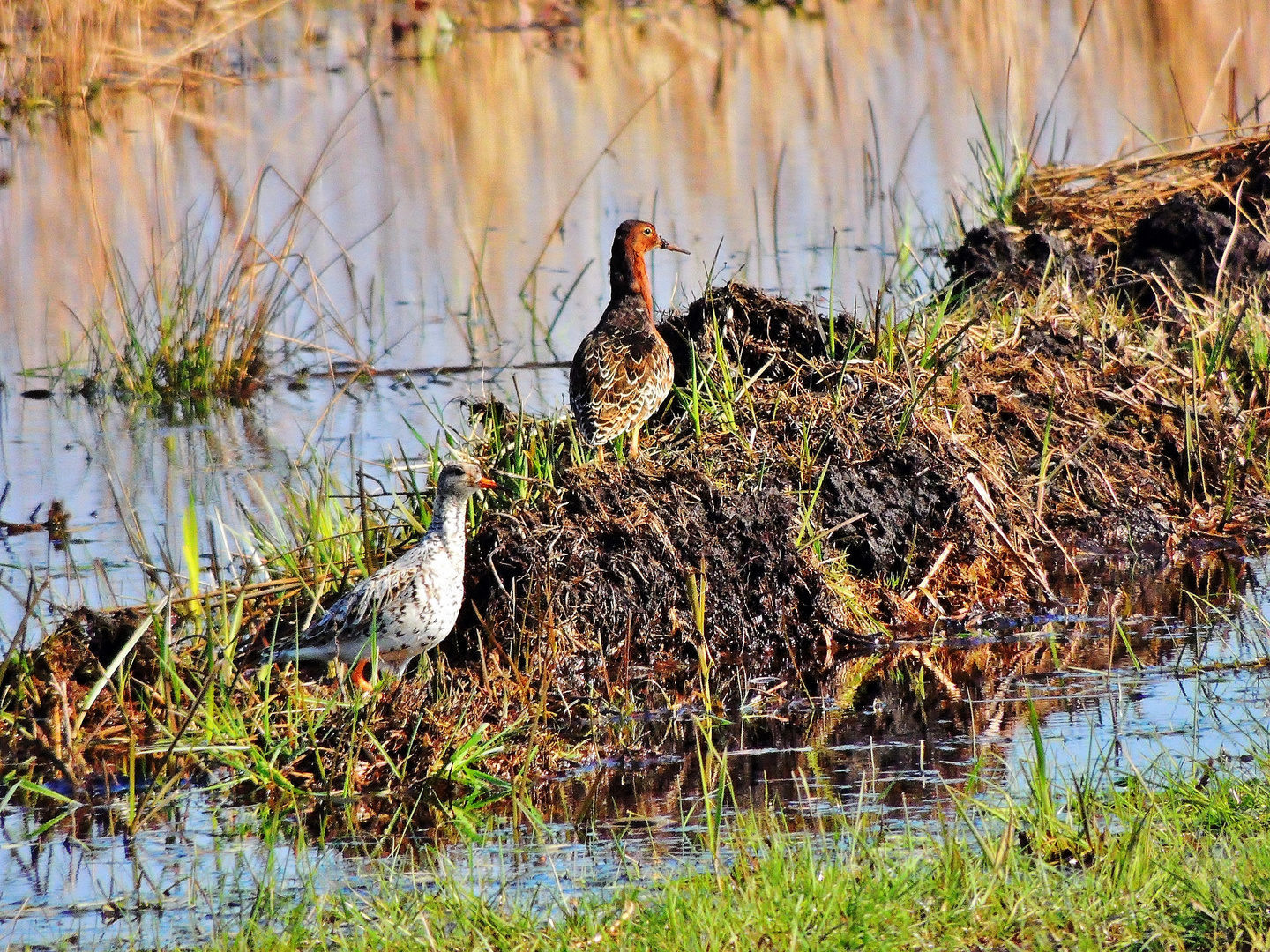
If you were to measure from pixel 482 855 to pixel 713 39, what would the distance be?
20.6m

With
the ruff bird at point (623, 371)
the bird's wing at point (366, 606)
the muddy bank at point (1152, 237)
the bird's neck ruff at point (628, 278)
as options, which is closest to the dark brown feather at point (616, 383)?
the ruff bird at point (623, 371)

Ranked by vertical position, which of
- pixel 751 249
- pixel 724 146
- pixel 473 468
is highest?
pixel 724 146

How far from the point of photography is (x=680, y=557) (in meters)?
6.97

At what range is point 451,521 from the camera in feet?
20.9

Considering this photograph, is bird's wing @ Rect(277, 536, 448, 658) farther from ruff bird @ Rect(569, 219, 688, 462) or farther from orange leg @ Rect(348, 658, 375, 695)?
ruff bird @ Rect(569, 219, 688, 462)

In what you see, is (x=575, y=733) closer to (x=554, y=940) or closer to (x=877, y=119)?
(x=554, y=940)

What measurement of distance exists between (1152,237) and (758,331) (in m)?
3.03

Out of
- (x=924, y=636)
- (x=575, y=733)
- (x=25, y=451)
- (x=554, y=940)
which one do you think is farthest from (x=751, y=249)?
(x=554, y=940)

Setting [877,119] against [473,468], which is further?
[877,119]

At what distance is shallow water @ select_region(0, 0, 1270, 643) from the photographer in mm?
9883

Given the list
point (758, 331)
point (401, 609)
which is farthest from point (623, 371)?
point (401, 609)

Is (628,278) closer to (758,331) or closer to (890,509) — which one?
(758,331)

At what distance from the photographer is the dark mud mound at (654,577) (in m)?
6.77

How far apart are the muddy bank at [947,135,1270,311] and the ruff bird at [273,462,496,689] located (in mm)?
3768
